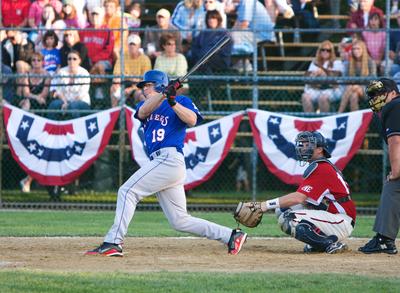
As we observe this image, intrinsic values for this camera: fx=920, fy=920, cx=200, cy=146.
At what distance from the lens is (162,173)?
9.23 meters

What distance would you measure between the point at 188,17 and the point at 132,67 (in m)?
1.53

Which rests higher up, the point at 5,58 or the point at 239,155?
the point at 5,58

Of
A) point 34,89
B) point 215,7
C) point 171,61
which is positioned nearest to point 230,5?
point 215,7

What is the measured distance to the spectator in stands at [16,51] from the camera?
16.9m

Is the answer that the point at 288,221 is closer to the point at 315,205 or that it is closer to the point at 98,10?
the point at 315,205

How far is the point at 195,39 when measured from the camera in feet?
55.1

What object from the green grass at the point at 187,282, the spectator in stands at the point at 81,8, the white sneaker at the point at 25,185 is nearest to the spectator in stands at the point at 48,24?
the spectator in stands at the point at 81,8

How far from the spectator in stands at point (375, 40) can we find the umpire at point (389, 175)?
6.63 metres

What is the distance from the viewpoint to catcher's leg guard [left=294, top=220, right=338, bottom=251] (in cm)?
959

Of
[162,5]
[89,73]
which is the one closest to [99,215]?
[89,73]

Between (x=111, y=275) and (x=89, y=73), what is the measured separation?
376 inches

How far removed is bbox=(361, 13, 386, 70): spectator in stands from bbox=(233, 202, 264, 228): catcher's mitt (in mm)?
7458

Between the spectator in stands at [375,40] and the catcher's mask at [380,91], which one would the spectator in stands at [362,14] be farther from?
the catcher's mask at [380,91]

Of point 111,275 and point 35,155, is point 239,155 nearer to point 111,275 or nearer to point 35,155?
point 35,155
